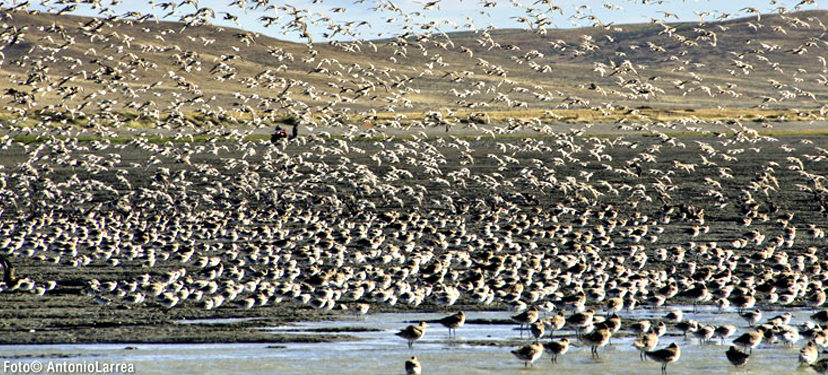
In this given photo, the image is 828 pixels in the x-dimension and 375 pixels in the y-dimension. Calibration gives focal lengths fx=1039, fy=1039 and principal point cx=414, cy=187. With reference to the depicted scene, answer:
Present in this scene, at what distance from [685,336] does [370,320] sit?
16.8ft

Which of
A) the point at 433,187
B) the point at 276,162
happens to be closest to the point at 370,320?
the point at 433,187

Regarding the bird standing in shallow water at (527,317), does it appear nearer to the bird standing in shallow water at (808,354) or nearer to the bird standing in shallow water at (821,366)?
the bird standing in shallow water at (808,354)

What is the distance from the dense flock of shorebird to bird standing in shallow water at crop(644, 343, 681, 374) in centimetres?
3

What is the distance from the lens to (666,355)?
45.1 feet

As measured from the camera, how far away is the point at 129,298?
1869 cm

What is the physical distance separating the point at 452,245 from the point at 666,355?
13064mm

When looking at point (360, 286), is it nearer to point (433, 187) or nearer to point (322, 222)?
point (322, 222)

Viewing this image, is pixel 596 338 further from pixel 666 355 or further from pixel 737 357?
pixel 737 357

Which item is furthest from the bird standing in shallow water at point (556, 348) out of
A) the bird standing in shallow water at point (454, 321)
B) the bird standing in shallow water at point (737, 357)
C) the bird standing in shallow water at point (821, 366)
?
the bird standing in shallow water at point (821, 366)

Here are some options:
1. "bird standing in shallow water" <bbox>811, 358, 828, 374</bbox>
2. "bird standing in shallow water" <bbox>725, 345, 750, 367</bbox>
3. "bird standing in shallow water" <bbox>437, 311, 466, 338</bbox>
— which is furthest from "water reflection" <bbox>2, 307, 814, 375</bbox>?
"bird standing in shallow water" <bbox>811, 358, 828, 374</bbox>

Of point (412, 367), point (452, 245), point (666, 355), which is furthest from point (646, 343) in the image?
point (452, 245)

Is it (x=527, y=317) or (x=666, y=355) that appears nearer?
(x=666, y=355)

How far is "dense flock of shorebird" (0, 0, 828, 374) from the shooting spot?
18141 millimetres

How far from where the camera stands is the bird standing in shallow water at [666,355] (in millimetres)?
13742
